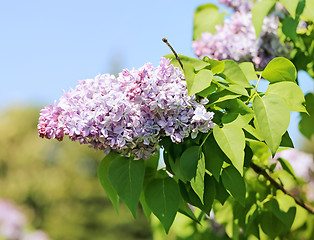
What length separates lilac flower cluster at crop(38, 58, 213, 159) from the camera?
1.55 meters

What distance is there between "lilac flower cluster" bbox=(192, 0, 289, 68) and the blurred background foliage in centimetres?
1626

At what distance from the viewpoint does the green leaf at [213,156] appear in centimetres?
156

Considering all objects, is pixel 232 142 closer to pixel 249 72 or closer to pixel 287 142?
pixel 287 142

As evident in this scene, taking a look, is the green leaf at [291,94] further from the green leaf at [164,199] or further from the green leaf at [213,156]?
the green leaf at [164,199]

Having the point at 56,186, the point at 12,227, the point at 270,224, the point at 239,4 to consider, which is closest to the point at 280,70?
the point at 270,224

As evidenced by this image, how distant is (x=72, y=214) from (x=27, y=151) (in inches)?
199

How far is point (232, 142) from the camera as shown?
1459 millimetres

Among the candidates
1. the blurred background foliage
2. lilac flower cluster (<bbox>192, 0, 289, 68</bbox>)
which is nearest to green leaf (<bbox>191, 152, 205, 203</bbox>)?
lilac flower cluster (<bbox>192, 0, 289, 68</bbox>)

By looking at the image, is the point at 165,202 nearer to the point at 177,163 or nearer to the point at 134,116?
the point at 177,163

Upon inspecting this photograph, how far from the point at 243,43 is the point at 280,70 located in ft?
3.31

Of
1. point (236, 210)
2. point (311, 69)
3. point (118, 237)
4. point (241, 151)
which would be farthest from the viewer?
point (118, 237)

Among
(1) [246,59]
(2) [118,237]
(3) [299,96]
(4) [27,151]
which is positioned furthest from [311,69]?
(4) [27,151]

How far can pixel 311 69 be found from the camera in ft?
8.34

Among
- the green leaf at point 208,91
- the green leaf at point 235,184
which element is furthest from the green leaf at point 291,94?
the green leaf at point 235,184
